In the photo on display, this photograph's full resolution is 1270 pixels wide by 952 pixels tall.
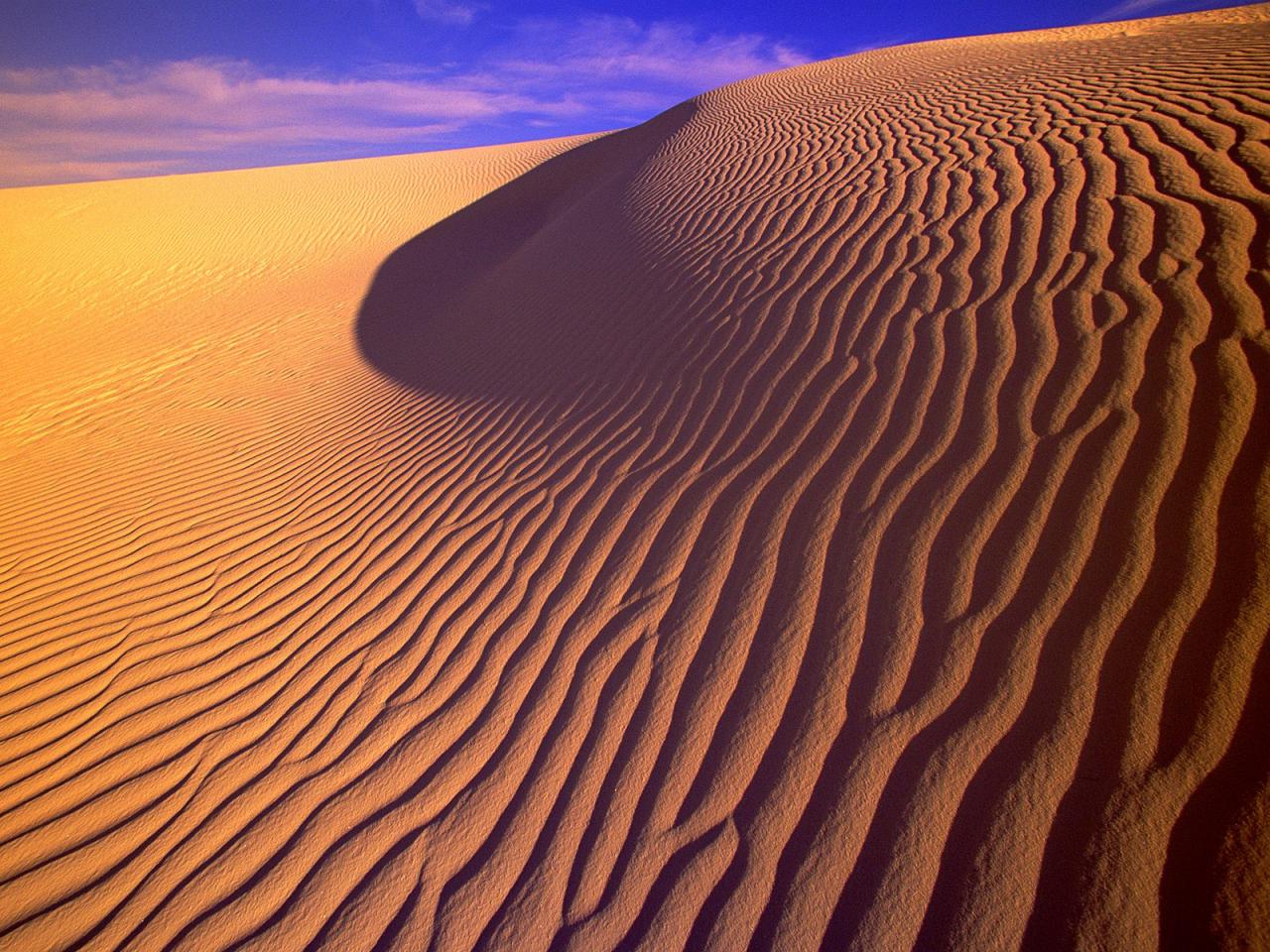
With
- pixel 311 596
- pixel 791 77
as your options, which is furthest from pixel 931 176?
pixel 791 77

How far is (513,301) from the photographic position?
6953 millimetres

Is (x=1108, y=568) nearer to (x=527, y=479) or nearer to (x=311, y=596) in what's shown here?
(x=527, y=479)

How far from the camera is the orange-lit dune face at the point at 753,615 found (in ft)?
5.13

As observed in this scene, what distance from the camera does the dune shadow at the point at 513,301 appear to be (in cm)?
496

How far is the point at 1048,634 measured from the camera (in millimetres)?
1783

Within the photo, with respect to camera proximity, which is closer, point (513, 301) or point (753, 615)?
point (753, 615)

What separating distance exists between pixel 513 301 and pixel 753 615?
5.61m

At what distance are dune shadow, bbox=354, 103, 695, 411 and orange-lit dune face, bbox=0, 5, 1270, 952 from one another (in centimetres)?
15

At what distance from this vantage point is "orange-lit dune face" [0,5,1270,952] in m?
1.56

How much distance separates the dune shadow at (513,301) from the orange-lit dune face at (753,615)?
0.50 ft

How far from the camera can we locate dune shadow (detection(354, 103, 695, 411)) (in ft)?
16.3

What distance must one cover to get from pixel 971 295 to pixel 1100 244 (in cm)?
64

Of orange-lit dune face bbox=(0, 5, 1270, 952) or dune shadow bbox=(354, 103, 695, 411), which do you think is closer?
orange-lit dune face bbox=(0, 5, 1270, 952)

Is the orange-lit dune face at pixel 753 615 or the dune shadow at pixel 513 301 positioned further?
the dune shadow at pixel 513 301
